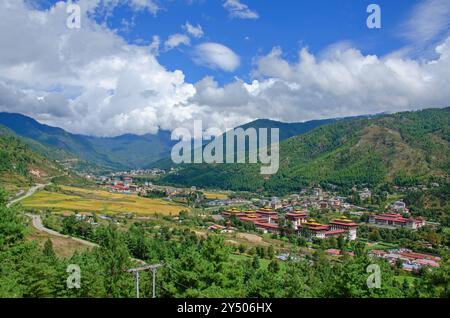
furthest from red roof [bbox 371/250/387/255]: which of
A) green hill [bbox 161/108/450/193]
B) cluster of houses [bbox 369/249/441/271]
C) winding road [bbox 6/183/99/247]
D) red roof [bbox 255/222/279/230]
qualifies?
green hill [bbox 161/108/450/193]

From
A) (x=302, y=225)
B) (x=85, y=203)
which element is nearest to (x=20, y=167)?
(x=85, y=203)

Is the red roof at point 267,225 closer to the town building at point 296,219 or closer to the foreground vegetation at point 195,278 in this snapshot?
the town building at point 296,219

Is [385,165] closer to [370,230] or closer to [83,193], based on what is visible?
[370,230]

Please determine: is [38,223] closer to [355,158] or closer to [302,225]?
[302,225]

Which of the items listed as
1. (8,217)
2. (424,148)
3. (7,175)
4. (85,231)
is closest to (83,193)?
(7,175)

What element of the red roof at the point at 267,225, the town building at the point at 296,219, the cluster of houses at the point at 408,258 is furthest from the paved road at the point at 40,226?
the town building at the point at 296,219

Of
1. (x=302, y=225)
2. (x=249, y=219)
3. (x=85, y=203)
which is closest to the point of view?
(x=302, y=225)
